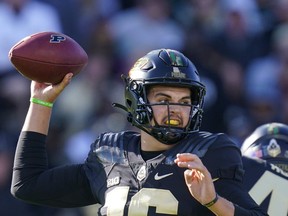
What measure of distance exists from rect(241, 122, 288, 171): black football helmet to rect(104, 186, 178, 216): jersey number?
1239 mm

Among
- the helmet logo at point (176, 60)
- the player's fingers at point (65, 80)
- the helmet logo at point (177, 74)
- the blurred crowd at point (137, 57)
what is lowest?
the blurred crowd at point (137, 57)

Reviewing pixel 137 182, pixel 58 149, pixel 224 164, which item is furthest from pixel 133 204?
pixel 58 149

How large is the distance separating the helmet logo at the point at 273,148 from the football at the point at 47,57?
1275 millimetres

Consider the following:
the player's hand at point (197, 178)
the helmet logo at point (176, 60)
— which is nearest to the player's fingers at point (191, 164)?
the player's hand at point (197, 178)

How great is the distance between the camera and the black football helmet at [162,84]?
4.28 m

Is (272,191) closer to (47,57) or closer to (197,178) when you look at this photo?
(197,178)

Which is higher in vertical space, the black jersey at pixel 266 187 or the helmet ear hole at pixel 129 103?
the helmet ear hole at pixel 129 103

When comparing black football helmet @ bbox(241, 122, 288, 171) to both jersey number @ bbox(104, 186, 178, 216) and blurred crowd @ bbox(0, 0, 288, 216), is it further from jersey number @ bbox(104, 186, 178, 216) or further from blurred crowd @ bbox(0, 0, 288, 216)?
blurred crowd @ bbox(0, 0, 288, 216)

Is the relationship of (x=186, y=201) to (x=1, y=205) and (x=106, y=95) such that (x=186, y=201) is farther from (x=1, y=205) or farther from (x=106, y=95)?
(x=106, y=95)

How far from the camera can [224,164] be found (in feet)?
13.6


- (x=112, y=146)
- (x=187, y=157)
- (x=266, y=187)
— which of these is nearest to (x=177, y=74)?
(x=112, y=146)

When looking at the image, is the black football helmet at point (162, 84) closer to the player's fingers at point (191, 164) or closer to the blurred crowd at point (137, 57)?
the player's fingers at point (191, 164)

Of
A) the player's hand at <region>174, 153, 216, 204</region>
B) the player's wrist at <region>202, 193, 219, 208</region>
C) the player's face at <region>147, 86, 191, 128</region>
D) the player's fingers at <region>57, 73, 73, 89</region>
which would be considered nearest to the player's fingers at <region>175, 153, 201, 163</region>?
the player's hand at <region>174, 153, 216, 204</region>

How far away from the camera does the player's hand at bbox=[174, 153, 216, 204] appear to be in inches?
150
